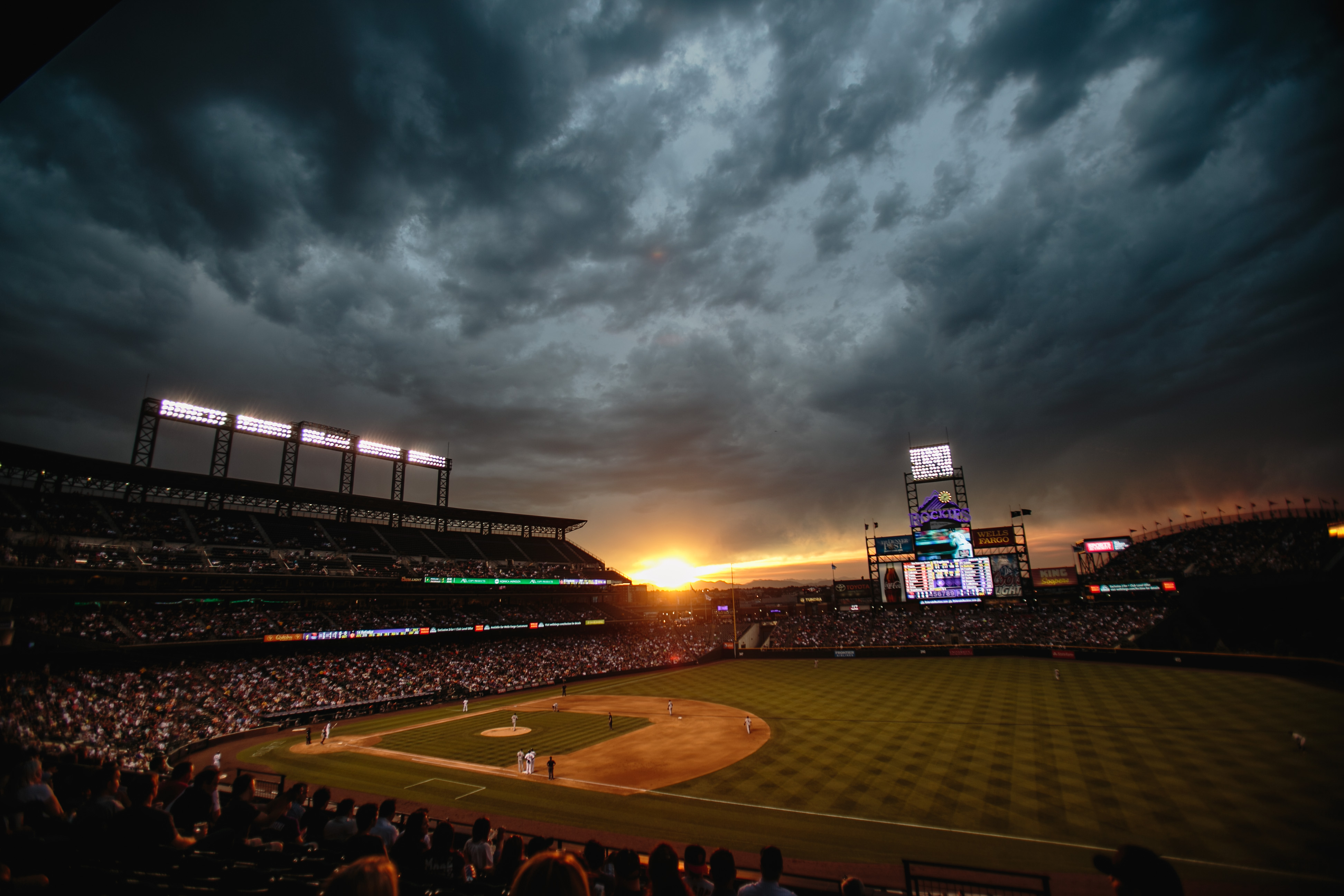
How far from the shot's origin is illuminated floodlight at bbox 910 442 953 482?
66125mm

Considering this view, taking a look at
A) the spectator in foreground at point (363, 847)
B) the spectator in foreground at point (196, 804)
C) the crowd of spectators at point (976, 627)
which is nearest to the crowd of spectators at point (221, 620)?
the crowd of spectators at point (976, 627)

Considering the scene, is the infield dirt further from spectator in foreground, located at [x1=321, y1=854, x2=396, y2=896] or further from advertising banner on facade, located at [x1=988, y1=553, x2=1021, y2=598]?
advertising banner on facade, located at [x1=988, y1=553, x2=1021, y2=598]

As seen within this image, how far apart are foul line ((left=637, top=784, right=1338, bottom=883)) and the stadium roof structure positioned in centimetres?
5184

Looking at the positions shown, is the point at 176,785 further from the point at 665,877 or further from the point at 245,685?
the point at 245,685

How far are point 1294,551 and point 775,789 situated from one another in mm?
62824

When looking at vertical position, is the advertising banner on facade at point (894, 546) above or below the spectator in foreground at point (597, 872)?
above

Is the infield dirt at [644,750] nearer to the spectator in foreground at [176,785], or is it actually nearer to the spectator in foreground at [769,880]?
the spectator in foreground at [176,785]

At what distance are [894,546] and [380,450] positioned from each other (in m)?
63.0

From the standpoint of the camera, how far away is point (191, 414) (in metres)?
49.4

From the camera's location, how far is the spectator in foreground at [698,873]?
6.17 meters

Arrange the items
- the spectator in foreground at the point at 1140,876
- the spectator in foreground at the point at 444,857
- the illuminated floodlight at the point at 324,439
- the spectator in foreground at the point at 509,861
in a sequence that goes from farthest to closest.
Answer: the illuminated floodlight at the point at 324,439
the spectator in foreground at the point at 444,857
the spectator in foreground at the point at 509,861
the spectator in foreground at the point at 1140,876

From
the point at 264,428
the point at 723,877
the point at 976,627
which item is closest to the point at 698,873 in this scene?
the point at 723,877

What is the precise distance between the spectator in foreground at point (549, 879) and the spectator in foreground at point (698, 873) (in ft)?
15.0

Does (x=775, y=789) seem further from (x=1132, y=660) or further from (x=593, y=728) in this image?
(x=1132, y=660)
